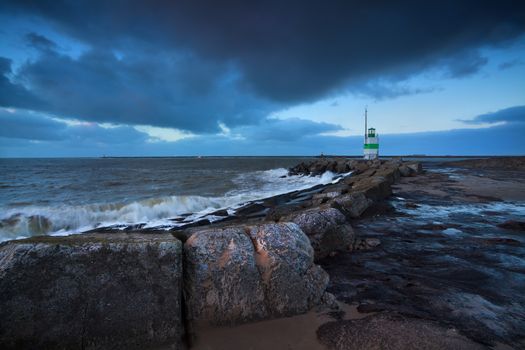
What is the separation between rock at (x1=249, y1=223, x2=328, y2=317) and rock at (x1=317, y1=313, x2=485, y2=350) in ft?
1.30

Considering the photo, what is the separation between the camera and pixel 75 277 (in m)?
2.47

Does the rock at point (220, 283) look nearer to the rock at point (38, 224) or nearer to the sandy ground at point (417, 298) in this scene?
the sandy ground at point (417, 298)

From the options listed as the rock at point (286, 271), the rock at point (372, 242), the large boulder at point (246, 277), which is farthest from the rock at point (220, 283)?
the rock at point (372, 242)

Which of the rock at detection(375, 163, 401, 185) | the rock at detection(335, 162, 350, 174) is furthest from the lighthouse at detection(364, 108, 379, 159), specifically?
the rock at detection(375, 163, 401, 185)

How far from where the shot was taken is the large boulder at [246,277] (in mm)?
2877

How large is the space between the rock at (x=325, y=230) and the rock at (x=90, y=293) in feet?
9.68

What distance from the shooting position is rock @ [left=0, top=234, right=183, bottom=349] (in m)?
2.33

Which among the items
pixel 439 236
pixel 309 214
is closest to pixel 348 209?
pixel 439 236

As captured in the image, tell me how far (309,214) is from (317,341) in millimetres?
2931

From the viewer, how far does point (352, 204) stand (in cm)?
802

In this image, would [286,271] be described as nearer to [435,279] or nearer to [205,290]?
[205,290]

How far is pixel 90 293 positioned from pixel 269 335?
1.77 meters

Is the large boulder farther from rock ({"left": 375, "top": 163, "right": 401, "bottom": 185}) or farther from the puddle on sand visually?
rock ({"left": 375, "top": 163, "right": 401, "bottom": 185})

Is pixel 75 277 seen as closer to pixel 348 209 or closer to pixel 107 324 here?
pixel 107 324
